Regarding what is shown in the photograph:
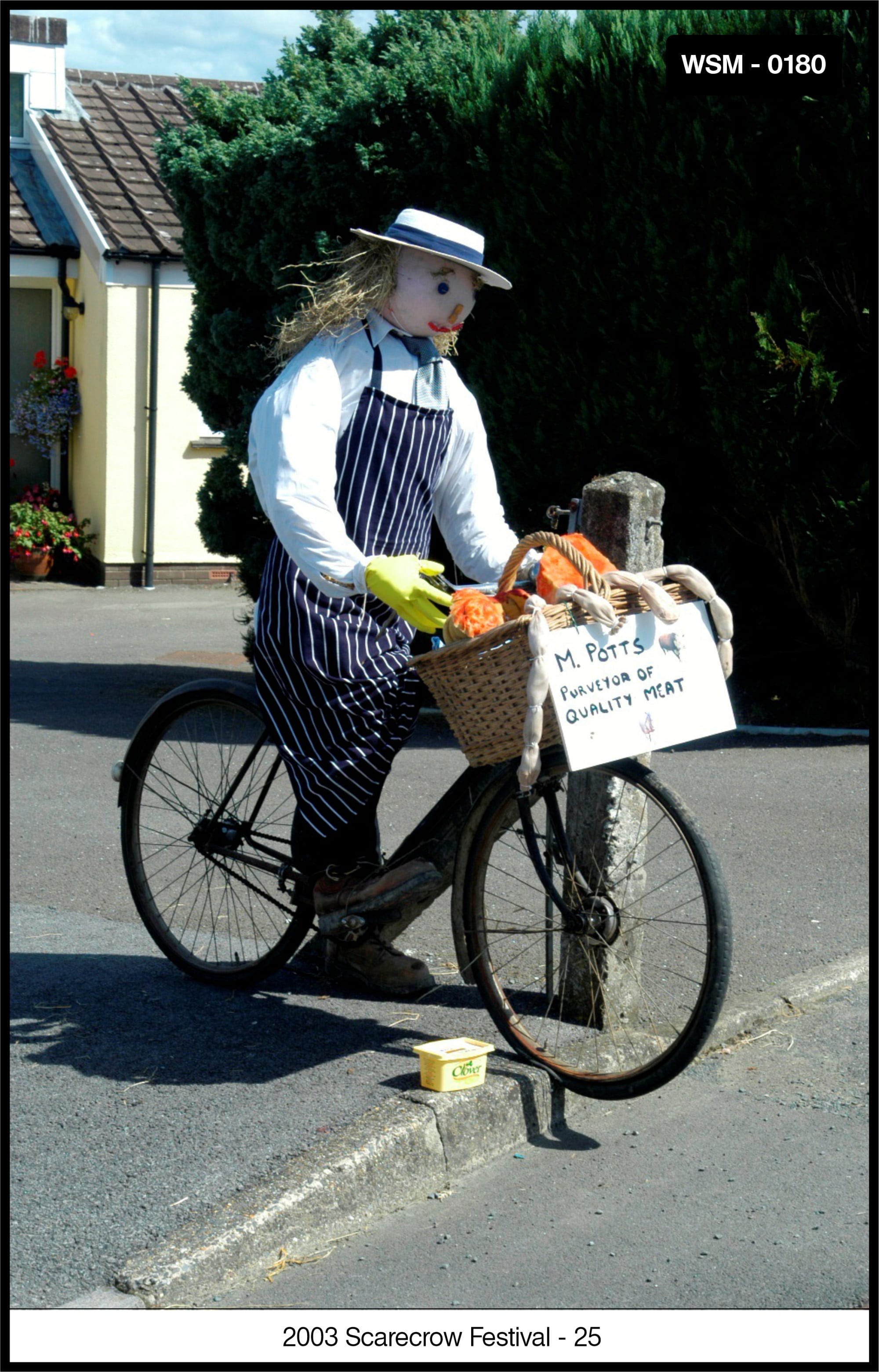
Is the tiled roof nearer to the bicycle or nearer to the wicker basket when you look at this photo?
the bicycle

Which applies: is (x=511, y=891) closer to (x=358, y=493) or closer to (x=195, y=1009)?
(x=195, y=1009)

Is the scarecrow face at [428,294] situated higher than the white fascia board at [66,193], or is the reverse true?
the white fascia board at [66,193]

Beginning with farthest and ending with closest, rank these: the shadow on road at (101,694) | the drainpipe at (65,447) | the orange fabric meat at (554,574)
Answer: the drainpipe at (65,447) < the shadow on road at (101,694) < the orange fabric meat at (554,574)

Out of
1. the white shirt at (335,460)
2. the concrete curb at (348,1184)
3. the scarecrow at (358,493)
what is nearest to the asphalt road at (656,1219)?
the concrete curb at (348,1184)

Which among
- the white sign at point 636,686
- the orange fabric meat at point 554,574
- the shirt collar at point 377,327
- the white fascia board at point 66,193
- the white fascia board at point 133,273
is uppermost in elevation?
the white fascia board at point 66,193

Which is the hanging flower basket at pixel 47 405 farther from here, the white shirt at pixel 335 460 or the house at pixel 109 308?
the white shirt at pixel 335 460

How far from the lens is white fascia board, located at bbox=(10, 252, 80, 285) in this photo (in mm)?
19297

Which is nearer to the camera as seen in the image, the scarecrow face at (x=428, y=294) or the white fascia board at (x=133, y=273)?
the scarecrow face at (x=428, y=294)

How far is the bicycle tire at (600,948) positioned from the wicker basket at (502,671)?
0.22 m

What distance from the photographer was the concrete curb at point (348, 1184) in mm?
2934

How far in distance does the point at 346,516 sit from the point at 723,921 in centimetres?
140

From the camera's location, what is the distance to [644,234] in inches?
324

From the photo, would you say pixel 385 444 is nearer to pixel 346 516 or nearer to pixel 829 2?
pixel 346 516

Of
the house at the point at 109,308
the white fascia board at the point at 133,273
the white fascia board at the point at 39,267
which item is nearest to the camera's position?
the white fascia board at the point at 133,273
